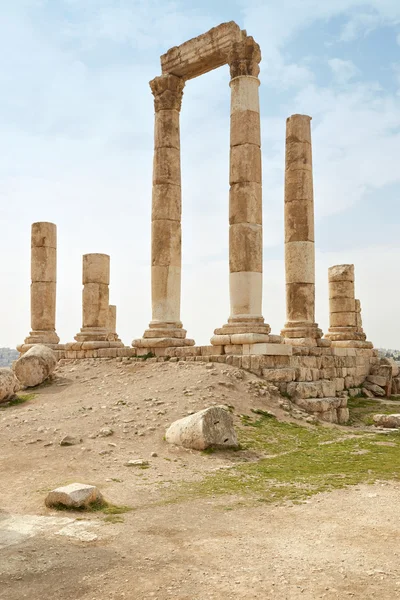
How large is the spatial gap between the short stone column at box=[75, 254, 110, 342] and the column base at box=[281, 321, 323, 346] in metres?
Result: 7.32

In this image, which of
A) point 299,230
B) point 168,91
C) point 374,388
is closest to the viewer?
point 299,230

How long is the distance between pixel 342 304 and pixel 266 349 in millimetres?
9011

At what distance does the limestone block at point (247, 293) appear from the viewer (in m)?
17.9

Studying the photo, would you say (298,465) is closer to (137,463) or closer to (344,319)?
(137,463)

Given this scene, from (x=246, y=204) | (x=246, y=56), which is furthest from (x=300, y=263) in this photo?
(x=246, y=56)

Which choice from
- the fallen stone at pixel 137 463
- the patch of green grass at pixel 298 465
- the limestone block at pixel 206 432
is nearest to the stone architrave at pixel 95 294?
the patch of green grass at pixel 298 465

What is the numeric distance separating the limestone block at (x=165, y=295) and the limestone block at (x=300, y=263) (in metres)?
3.95

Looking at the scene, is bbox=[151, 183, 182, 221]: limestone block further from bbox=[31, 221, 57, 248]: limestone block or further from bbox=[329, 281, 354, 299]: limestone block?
bbox=[329, 281, 354, 299]: limestone block

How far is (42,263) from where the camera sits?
24.6 m

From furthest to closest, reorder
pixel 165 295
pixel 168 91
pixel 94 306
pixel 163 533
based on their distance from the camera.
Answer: pixel 94 306 < pixel 168 91 < pixel 165 295 < pixel 163 533

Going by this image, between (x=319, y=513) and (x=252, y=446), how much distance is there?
4.04 meters

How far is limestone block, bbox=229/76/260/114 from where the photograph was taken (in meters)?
18.5

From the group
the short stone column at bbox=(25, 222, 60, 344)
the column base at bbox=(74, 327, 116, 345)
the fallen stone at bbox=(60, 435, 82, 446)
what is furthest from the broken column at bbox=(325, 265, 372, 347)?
the fallen stone at bbox=(60, 435, 82, 446)

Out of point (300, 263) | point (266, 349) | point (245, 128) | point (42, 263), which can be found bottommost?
point (266, 349)
